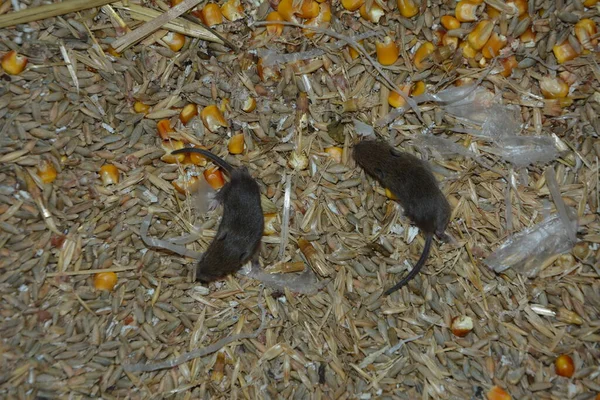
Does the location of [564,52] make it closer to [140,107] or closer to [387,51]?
[387,51]

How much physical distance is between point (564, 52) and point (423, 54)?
38.3 inches

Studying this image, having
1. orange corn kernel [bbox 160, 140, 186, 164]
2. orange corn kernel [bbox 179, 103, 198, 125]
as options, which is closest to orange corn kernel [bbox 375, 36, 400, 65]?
orange corn kernel [bbox 179, 103, 198, 125]

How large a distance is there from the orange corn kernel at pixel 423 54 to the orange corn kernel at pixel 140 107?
76.4 inches

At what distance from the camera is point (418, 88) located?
13.0ft

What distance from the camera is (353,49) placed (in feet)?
13.0

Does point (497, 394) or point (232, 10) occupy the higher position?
point (232, 10)

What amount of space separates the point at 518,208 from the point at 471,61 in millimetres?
1090

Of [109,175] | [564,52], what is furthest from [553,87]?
[109,175]

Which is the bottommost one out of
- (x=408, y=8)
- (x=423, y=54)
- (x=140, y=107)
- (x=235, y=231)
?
(x=235, y=231)

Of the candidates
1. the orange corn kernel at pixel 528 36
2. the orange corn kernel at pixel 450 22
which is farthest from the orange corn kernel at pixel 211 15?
the orange corn kernel at pixel 528 36

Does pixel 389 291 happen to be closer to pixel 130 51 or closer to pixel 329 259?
pixel 329 259

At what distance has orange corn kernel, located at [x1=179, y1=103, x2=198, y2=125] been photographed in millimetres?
3930

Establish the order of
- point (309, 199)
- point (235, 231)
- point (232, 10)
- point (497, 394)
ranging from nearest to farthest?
point (235, 231), point (497, 394), point (232, 10), point (309, 199)

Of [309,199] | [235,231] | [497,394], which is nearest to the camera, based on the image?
[235,231]
